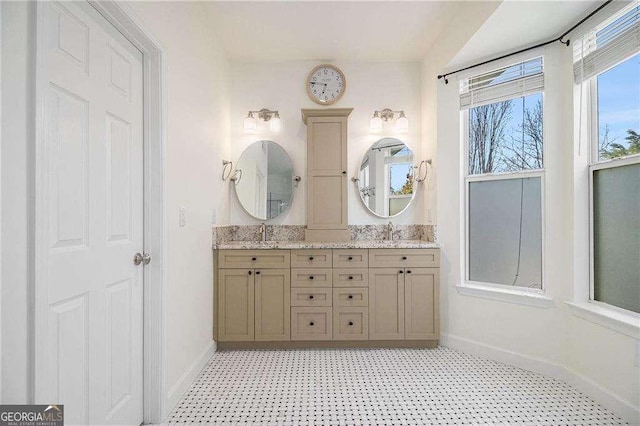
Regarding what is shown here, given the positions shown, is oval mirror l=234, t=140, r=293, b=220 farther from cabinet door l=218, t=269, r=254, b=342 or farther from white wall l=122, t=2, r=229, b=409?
cabinet door l=218, t=269, r=254, b=342

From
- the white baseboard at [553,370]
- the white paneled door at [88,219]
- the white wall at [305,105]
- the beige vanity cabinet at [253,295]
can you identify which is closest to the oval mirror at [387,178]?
the white wall at [305,105]

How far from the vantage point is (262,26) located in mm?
2648

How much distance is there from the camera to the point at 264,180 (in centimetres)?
324

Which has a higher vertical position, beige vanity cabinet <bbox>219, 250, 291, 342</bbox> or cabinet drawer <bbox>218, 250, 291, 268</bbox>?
cabinet drawer <bbox>218, 250, 291, 268</bbox>

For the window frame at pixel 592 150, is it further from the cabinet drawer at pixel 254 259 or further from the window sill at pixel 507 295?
the cabinet drawer at pixel 254 259

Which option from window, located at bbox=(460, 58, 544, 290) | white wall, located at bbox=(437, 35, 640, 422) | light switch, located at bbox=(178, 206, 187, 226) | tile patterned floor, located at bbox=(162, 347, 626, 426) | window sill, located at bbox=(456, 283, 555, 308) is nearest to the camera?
tile patterned floor, located at bbox=(162, 347, 626, 426)

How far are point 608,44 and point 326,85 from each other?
7.01 ft

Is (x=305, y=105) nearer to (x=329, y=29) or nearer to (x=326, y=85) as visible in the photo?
(x=326, y=85)

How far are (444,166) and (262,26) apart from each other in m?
1.96

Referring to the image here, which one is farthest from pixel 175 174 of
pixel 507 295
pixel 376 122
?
pixel 507 295

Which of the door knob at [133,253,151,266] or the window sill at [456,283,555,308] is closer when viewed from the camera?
the door knob at [133,253,151,266]

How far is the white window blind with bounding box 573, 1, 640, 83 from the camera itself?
6.07 ft

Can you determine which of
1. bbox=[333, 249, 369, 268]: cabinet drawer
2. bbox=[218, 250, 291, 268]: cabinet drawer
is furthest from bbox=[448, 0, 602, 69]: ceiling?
bbox=[218, 250, 291, 268]: cabinet drawer

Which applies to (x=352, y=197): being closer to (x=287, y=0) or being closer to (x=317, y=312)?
(x=317, y=312)
